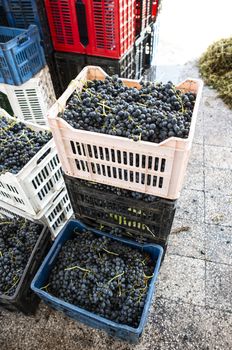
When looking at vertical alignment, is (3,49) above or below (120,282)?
above

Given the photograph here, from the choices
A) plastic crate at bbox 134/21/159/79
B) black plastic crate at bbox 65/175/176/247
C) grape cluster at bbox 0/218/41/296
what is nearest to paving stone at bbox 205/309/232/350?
black plastic crate at bbox 65/175/176/247

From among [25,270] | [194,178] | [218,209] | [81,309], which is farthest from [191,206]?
[25,270]

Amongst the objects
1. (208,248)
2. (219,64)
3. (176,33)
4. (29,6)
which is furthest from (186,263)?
(176,33)

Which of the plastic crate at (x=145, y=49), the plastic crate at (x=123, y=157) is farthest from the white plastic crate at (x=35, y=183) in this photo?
the plastic crate at (x=145, y=49)

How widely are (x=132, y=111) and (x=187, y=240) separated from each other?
1.50 meters

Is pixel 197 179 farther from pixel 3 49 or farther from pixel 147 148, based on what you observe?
pixel 3 49

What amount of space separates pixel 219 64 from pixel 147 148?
11.9 ft

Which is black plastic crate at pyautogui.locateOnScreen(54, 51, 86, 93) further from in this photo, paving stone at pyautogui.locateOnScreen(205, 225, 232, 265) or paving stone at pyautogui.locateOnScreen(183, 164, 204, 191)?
paving stone at pyautogui.locateOnScreen(205, 225, 232, 265)

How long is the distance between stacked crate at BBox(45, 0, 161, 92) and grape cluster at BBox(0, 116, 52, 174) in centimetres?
104

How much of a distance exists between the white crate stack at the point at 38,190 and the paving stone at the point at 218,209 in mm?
1398

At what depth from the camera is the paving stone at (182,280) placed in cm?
223

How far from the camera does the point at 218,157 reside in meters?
3.23

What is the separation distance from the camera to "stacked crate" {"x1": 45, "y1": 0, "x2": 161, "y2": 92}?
240cm

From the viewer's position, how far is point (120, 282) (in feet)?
6.06
